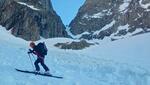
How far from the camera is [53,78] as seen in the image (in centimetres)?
1673

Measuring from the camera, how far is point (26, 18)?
134 meters

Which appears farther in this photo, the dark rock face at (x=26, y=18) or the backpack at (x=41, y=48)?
the dark rock face at (x=26, y=18)

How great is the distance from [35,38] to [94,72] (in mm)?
111385

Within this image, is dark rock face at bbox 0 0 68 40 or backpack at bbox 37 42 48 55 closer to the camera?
backpack at bbox 37 42 48 55

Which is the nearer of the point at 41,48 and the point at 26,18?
the point at 41,48

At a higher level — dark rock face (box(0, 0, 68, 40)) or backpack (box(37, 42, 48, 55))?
backpack (box(37, 42, 48, 55))

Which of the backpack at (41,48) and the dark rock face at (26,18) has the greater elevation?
the backpack at (41,48)

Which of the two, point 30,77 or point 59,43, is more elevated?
point 30,77

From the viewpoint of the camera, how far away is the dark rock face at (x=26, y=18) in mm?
130375

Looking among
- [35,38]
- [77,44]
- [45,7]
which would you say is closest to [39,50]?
[77,44]

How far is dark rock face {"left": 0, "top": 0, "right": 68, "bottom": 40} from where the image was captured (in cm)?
13038

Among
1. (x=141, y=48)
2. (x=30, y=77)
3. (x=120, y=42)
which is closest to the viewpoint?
(x=30, y=77)

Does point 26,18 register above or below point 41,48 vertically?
below

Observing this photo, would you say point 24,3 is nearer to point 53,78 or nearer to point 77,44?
point 77,44
